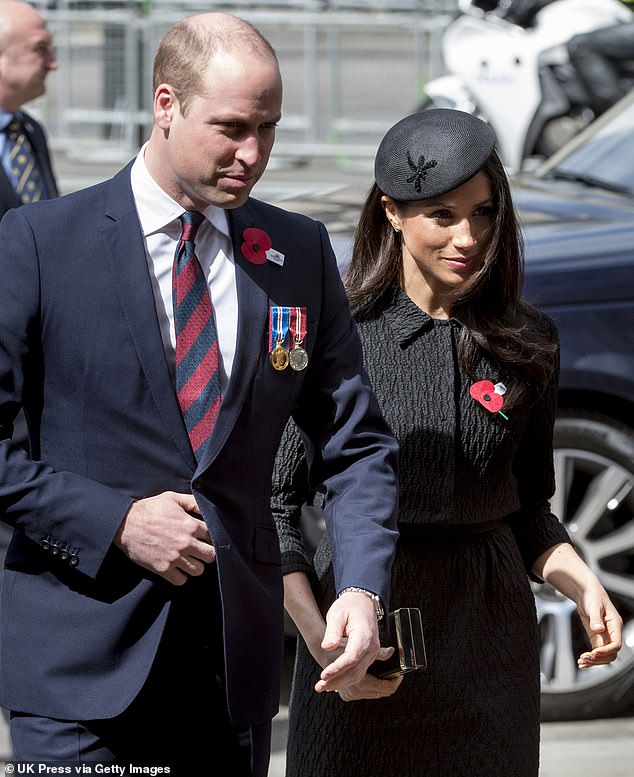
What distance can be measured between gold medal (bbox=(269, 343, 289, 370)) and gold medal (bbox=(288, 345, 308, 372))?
0.05 ft

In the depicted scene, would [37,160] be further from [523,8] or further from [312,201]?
[523,8]

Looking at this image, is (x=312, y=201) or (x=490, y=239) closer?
(x=490, y=239)

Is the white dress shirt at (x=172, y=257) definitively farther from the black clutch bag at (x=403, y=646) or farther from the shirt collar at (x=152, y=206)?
the black clutch bag at (x=403, y=646)

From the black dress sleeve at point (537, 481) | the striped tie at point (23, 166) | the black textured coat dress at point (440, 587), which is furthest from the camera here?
the striped tie at point (23, 166)

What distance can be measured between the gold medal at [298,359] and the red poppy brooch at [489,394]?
0.53m

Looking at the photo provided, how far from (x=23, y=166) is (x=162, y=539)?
322cm

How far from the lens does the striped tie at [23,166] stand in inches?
209

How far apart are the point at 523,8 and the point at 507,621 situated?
8.30 m

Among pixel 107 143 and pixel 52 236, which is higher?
pixel 52 236

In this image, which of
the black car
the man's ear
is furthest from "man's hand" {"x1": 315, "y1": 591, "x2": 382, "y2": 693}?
the black car

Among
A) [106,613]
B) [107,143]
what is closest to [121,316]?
[106,613]

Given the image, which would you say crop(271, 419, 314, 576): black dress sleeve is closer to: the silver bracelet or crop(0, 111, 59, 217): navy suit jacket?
the silver bracelet

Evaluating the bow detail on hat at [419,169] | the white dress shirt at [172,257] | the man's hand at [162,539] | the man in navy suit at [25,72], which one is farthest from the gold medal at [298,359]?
the man in navy suit at [25,72]

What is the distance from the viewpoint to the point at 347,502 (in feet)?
8.70
